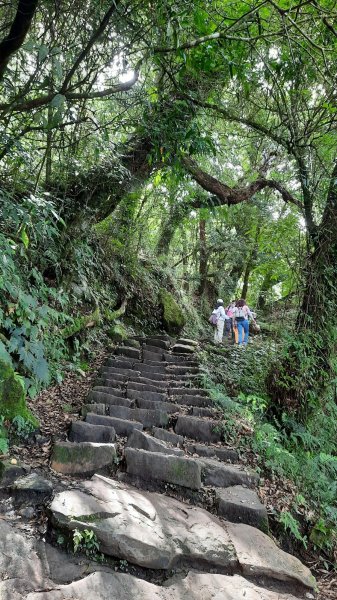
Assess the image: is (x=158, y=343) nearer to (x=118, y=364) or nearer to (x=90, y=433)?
(x=118, y=364)

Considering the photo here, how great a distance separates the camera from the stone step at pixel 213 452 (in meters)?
4.09

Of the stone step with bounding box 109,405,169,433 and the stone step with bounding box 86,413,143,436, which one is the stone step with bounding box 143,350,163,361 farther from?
the stone step with bounding box 86,413,143,436

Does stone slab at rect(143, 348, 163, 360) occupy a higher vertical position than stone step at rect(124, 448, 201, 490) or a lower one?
higher

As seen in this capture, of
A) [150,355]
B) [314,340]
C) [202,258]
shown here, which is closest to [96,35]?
[314,340]

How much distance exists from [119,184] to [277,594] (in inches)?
267

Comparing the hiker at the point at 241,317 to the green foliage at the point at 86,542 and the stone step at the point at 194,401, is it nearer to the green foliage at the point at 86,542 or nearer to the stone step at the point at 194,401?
the stone step at the point at 194,401

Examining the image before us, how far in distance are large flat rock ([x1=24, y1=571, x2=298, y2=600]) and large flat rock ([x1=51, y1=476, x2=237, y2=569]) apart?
12 centimetres

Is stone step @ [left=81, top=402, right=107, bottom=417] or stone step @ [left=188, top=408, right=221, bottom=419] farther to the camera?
stone step @ [left=188, top=408, right=221, bottom=419]

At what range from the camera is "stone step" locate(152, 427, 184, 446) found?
4160 mm

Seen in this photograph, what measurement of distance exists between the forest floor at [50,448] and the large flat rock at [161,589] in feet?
1.64

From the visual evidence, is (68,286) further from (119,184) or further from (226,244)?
(226,244)

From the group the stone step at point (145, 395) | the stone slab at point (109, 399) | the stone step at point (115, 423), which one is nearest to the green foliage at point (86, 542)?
the stone step at point (115, 423)

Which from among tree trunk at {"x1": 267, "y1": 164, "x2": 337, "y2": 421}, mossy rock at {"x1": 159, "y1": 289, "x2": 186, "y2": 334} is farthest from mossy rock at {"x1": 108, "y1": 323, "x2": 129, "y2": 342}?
tree trunk at {"x1": 267, "y1": 164, "x2": 337, "y2": 421}

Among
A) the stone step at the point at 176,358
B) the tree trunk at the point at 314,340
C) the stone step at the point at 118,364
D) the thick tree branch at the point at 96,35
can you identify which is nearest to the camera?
the thick tree branch at the point at 96,35
